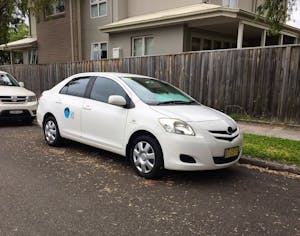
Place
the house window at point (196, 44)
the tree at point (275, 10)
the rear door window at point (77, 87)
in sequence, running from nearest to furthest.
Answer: the rear door window at point (77, 87)
the tree at point (275, 10)
the house window at point (196, 44)

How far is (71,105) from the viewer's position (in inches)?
253

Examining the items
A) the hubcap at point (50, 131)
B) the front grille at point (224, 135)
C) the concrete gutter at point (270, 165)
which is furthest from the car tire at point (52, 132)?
the concrete gutter at point (270, 165)

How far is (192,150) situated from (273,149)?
2549 millimetres

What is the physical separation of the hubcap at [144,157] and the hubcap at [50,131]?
2.62 meters

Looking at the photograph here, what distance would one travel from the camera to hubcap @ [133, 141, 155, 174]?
487 cm

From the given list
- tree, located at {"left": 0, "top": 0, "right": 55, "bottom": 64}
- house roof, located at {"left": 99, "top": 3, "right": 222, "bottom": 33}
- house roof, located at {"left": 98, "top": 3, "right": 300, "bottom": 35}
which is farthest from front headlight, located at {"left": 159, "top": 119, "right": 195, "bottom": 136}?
tree, located at {"left": 0, "top": 0, "right": 55, "bottom": 64}

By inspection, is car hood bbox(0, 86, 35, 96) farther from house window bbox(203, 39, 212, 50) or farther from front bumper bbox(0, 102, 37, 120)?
house window bbox(203, 39, 212, 50)

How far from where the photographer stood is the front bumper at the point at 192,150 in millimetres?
4551

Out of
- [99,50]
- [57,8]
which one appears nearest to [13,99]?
[99,50]

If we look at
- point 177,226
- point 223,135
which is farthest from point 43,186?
point 223,135

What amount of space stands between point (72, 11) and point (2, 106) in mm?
12901

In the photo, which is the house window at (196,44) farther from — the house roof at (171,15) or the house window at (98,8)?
the house window at (98,8)

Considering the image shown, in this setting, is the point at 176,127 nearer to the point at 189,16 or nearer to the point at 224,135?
the point at 224,135

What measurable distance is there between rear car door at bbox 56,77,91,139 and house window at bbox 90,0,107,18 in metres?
13.6
